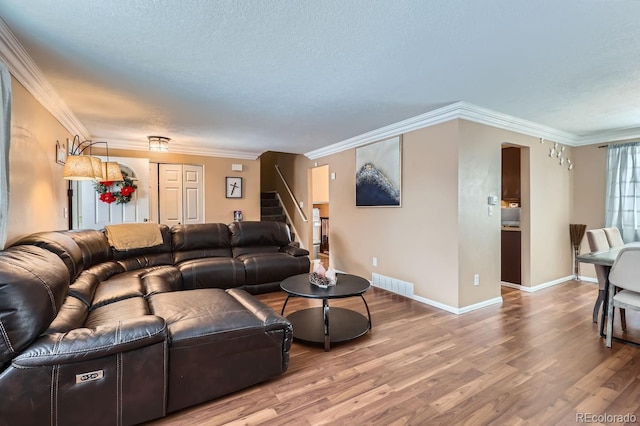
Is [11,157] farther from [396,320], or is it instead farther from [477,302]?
[477,302]

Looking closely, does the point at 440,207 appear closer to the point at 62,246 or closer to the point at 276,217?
the point at 62,246

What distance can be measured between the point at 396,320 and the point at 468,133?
7.36 feet

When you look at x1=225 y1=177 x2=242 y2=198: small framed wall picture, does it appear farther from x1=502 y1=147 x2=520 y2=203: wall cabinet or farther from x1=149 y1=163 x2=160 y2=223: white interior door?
x1=502 y1=147 x2=520 y2=203: wall cabinet

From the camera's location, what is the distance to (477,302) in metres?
3.63

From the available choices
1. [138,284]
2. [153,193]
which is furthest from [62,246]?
[153,193]

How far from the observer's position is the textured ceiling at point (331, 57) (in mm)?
1756

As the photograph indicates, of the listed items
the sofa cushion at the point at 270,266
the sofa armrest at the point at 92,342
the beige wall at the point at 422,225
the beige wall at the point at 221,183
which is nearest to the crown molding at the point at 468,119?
the beige wall at the point at 422,225

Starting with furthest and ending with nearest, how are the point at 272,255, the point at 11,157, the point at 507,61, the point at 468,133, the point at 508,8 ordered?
the point at 272,255
the point at 468,133
the point at 507,61
the point at 11,157
the point at 508,8

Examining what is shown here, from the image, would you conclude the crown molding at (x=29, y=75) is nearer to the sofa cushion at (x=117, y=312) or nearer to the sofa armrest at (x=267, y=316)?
the sofa cushion at (x=117, y=312)

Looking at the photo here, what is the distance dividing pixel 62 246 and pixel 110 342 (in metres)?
1.42

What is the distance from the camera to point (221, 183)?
6062mm

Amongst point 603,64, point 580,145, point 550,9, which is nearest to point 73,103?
point 550,9

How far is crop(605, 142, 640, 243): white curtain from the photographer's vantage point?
435cm

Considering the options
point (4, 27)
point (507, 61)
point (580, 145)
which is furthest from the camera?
point (580, 145)
